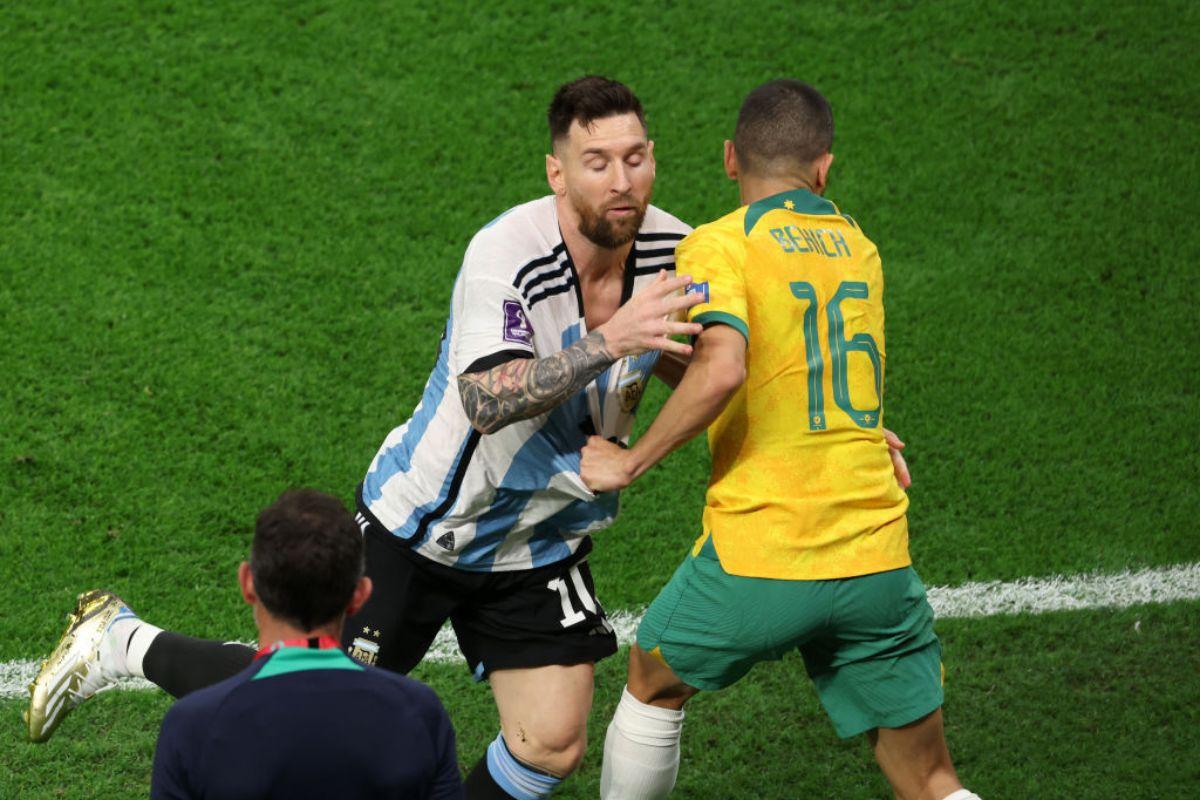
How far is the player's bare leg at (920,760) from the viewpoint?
12.5 ft

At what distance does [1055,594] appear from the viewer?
5688 millimetres

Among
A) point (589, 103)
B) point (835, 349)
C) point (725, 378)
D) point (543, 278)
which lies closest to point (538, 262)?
point (543, 278)

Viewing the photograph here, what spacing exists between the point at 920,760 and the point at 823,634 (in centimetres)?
41

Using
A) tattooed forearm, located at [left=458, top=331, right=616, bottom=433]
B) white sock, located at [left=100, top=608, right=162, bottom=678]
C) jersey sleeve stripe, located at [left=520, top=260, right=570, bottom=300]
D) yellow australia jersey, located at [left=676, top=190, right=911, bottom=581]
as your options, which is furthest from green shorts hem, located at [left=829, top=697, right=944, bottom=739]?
white sock, located at [left=100, top=608, right=162, bottom=678]

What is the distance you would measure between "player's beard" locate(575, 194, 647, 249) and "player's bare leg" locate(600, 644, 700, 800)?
1.04 m

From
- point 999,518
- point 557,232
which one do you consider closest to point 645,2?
point 999,518

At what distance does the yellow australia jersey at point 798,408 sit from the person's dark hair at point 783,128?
0.37 feet

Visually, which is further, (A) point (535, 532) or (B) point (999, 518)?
(B) point (999, 518)

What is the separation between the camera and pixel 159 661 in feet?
13.8

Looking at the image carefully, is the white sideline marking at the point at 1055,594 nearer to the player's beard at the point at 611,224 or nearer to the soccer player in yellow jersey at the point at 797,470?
the soccer player in yellow jersey at the point at 797,470

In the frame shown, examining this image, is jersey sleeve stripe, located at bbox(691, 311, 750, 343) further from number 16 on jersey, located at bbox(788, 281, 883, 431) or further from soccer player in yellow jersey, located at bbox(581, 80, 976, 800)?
number 16 on jersey, located at bbox(788, 281, 883, 431)

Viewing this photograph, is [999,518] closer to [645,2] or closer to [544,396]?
[544,396]

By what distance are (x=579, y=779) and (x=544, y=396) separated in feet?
5.51

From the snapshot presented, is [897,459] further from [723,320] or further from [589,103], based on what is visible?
[589,103]
